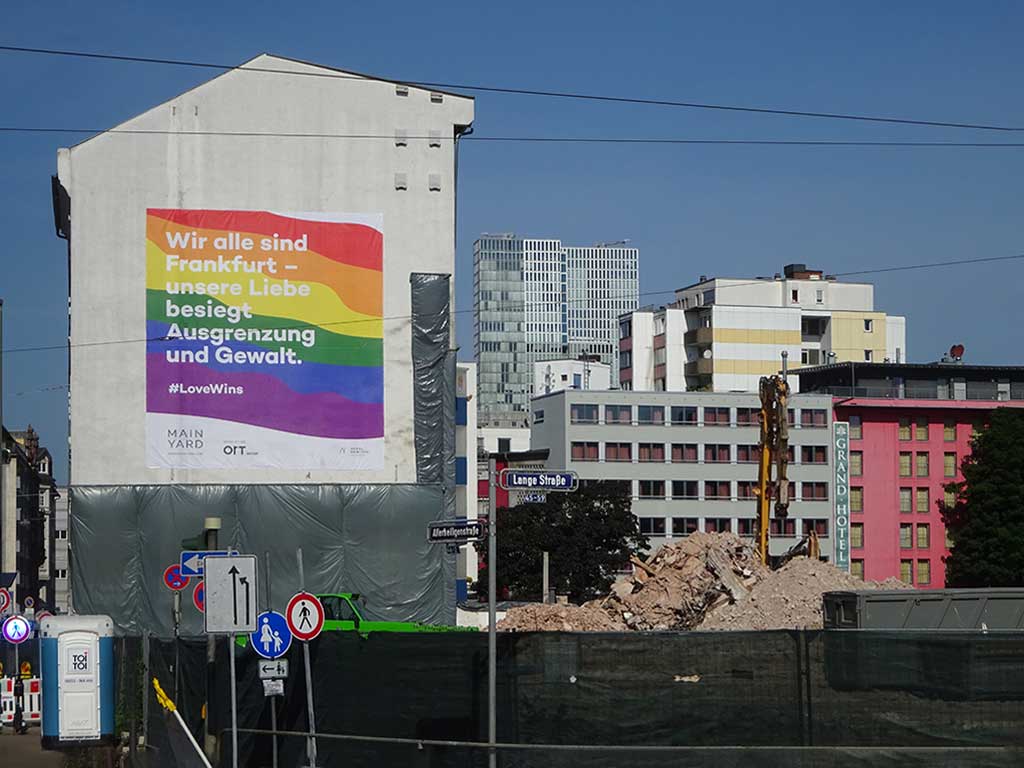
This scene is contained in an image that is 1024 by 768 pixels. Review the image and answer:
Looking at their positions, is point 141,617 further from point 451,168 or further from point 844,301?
point 844,301

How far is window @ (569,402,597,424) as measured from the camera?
115 metres

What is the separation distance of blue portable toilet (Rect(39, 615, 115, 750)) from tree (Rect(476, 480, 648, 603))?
235 ft

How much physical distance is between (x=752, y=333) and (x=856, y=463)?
33988mm

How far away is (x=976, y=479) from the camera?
100312 millimetres


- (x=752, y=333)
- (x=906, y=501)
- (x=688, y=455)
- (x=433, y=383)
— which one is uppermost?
(x=752, y=333)

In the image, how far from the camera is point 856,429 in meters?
113

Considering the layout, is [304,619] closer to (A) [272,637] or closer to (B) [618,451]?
(A) [272,637]

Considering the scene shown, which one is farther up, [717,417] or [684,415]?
[684,415]

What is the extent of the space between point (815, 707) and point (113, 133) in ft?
137

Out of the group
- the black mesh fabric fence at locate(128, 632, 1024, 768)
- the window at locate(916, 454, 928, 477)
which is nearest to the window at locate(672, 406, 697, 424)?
the window at locate(916, 454, 928, 477)

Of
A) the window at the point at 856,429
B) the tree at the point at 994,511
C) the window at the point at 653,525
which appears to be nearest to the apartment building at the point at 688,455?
the window at the point at 653,525

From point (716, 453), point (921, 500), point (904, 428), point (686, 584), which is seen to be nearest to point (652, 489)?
point (716, 453)

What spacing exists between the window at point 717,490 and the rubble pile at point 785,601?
73.1 metres

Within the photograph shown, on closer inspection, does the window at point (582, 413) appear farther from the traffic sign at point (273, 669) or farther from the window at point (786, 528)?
the traffic sign at point (273, 669)
